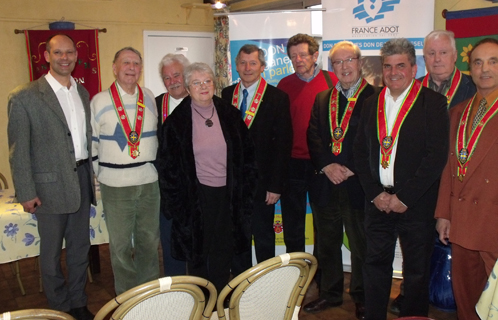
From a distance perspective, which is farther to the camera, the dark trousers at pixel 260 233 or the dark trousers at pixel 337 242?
the dark trousers at pixel 260 233

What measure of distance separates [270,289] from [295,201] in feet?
5.09


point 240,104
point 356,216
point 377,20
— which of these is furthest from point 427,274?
point 377,20

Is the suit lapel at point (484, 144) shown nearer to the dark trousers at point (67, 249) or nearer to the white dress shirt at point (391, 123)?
the white dress shirt at point (391, 123)

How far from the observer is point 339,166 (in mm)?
2701

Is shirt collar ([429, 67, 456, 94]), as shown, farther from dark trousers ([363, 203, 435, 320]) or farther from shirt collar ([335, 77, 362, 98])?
dark trousers ([363, 203, 435, 320])

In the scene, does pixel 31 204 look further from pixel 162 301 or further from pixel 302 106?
pixel 302 106

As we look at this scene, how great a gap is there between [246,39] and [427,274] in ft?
7.75

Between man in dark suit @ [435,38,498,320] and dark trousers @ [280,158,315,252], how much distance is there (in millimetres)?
961

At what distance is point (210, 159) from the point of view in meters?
2.51

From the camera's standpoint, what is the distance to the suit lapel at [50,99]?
254 cm

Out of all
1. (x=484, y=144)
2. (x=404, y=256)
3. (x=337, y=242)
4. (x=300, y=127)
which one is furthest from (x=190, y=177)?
(x=484, y=144)

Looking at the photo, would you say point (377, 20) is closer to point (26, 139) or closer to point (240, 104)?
point (240, 104)

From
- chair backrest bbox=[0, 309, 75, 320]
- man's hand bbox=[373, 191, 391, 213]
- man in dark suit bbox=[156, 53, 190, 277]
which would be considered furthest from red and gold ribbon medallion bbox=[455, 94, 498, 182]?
chair backrest bbox=[0, 309, 75, 320]

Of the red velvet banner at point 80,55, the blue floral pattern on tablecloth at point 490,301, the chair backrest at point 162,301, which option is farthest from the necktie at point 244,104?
the red velvet banner at point 80,55
